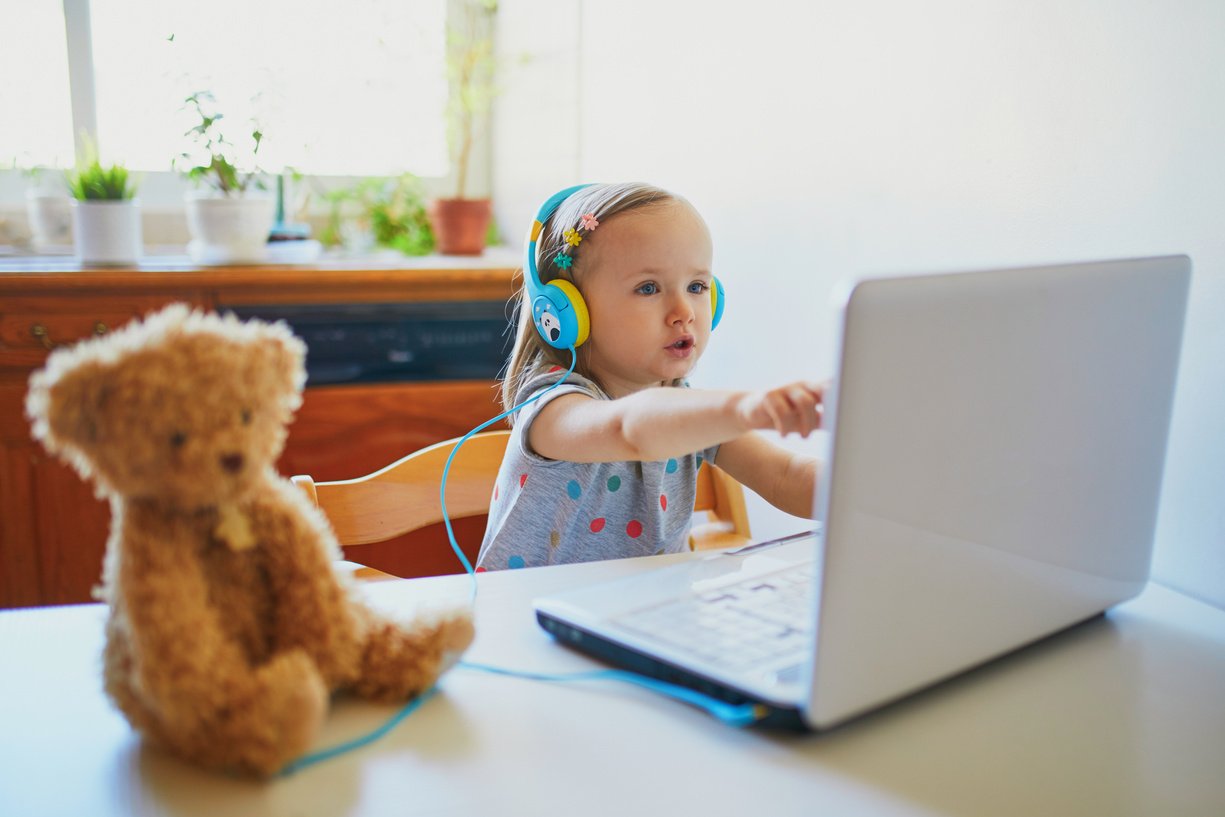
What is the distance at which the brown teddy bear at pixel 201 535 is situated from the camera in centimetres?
50

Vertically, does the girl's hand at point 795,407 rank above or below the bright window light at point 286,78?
below

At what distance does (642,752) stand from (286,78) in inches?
89.3

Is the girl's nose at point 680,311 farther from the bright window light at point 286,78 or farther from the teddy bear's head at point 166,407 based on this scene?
the bright window light at point 286,78

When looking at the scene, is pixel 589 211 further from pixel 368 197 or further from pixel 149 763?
pixel 368 197

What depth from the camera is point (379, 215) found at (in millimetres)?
2504

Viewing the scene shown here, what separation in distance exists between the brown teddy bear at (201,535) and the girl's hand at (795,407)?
0.27 m

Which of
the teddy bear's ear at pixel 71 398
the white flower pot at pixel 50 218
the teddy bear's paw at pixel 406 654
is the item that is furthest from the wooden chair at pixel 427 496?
the white flower pot at pixel 50 218

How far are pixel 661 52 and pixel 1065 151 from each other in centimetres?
96

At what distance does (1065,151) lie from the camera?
38.0 inches

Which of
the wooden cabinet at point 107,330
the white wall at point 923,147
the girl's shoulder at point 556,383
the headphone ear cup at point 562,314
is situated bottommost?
the wooden cabinet at point 107,330

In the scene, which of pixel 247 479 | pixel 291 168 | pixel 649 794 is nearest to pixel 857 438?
pixel 649 794

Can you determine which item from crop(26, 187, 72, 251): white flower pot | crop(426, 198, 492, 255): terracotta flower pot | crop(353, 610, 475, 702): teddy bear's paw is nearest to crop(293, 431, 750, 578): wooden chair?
crop(353, 610, 475, 702): teddy bear's paw

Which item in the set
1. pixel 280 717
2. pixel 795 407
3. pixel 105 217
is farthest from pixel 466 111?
pixel 280 717

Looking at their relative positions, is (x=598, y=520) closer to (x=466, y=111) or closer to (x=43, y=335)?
(x=43, y=335)
